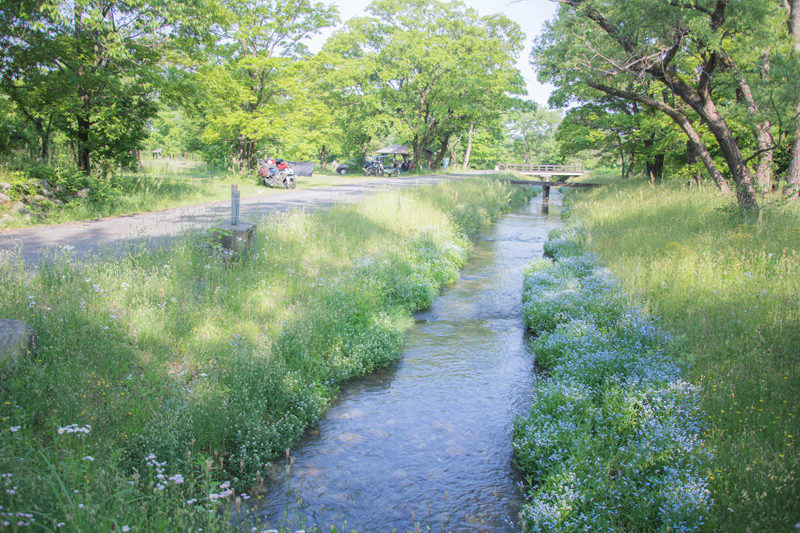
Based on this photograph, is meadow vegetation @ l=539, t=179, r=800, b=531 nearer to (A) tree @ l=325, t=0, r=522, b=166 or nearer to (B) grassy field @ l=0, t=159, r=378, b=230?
(B) grassy field @ l=0, t=159, r=378, b=230

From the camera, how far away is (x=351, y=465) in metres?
5.04

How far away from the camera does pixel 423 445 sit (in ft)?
17.9

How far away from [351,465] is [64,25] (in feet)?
46.6

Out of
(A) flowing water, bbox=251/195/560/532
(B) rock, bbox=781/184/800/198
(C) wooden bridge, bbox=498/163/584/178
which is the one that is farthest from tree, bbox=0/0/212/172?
(C) wooden bridge, bbox=498/163/584/178

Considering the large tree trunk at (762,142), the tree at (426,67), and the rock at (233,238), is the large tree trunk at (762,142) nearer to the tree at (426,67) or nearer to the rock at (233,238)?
the rock at (233,238)

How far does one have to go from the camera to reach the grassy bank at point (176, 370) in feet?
10.4

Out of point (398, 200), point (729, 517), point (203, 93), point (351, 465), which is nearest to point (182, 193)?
point (203, 93)

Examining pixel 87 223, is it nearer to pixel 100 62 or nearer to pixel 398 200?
pixel 100 62

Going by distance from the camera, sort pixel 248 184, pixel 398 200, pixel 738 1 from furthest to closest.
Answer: pixel 248 184
pixel 398 200
pixel 738 1

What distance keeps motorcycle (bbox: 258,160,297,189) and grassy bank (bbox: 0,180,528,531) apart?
13470 mm

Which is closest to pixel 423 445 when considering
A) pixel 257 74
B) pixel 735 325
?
pixel 735 325

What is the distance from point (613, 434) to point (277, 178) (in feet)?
68.7

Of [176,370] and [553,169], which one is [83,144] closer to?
[176,370]

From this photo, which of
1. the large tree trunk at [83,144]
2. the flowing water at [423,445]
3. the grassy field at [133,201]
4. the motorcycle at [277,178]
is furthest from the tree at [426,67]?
the flowing water at [423,445]
